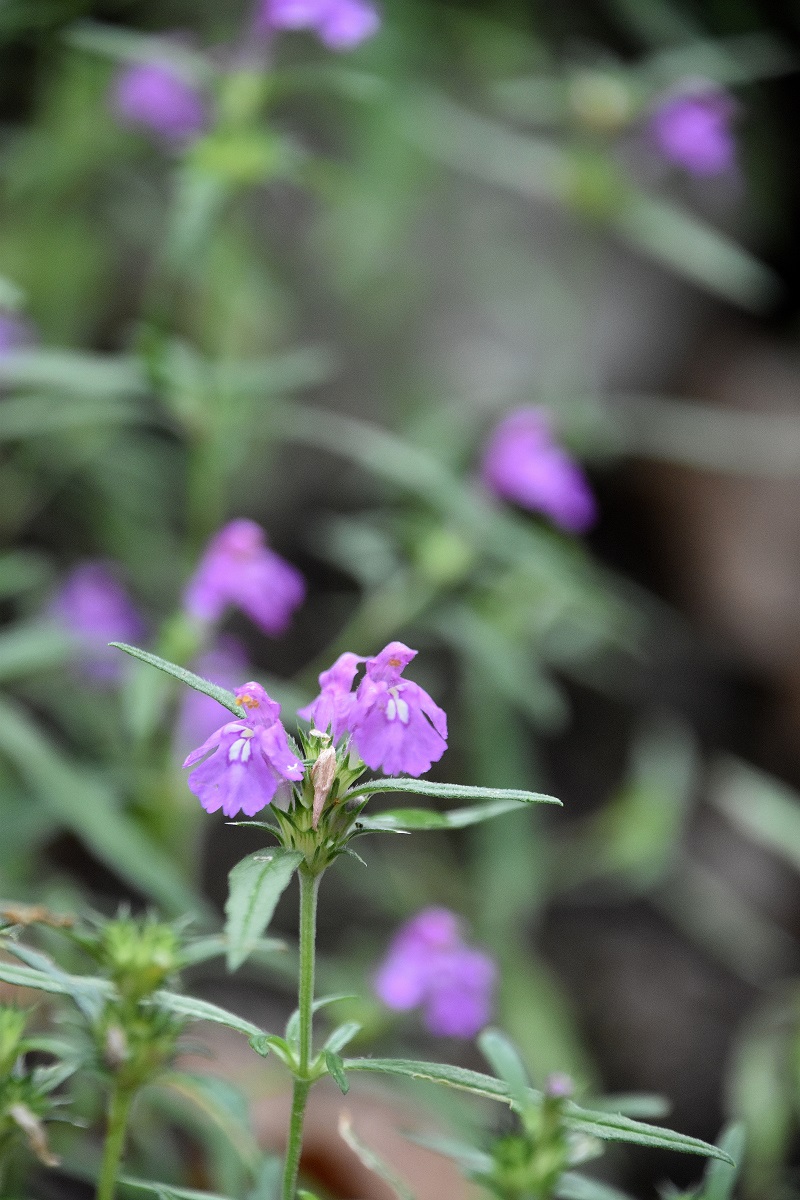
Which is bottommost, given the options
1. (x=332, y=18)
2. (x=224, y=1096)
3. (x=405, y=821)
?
(x=224, y=1096)

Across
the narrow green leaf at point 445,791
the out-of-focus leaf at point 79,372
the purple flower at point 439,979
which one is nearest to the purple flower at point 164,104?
the out-of-focus leaf at point 79,372

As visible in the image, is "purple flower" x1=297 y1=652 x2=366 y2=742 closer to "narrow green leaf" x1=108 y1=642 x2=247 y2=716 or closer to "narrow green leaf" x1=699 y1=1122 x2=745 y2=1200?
"narrow green leaf" x1=108 y1=642 x2=247 y2=716

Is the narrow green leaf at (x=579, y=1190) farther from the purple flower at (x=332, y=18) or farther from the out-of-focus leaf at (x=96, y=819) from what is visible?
the purple flower at (x=332, y=18)

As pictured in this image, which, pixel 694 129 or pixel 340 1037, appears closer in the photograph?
pixel 340 1037

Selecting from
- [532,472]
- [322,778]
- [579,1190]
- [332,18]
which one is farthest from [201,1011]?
[332,18]

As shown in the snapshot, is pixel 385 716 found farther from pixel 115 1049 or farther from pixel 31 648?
pixel 31 648

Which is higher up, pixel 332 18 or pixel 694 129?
pixel 332 18

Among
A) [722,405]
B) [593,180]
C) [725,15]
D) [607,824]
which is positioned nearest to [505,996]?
[607,824]
